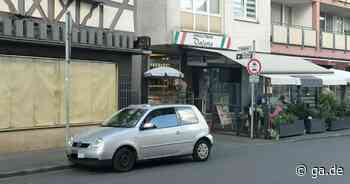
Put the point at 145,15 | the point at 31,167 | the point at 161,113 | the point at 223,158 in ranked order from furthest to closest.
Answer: the point at 145,15, the point at 223,158, the point at 161,113, the point at 31,167

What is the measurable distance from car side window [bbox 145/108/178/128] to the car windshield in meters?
0.25

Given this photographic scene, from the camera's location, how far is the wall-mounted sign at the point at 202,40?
831 inches

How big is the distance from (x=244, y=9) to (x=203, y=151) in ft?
40.9

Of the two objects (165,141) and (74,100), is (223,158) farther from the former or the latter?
(74,100)

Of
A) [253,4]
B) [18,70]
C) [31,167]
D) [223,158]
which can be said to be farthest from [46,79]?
[253,4]

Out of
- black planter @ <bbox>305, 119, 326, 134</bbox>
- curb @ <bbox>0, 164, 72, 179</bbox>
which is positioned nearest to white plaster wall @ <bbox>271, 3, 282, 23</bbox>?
black planter @ <bbox>305, 119, 326, 134</bbox>

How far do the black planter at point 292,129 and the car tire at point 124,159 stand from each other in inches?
367

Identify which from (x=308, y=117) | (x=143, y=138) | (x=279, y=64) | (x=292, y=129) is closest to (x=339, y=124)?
(x=308, y=117)

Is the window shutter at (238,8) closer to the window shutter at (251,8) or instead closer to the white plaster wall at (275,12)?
the window shutter at (251,8)

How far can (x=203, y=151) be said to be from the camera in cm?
1385

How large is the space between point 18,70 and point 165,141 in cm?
494

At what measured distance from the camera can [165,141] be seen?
12828 millimetres
